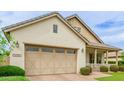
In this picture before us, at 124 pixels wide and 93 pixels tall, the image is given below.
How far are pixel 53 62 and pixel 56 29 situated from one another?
10.4ft

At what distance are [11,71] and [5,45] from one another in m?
1.95

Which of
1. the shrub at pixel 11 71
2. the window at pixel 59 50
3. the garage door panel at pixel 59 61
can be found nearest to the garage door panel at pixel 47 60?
the garage door panel at pixel 59 61

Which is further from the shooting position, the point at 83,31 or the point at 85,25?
the point at 83,31

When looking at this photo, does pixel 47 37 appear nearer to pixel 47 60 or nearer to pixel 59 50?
pixel 59 50

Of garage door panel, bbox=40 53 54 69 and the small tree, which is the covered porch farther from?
the small tree

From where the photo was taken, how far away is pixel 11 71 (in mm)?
14023

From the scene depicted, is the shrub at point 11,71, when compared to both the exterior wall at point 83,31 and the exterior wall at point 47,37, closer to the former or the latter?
the exterior wall at point 47,37

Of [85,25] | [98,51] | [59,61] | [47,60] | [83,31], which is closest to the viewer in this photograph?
[47,60]

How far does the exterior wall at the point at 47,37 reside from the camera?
1586 centimetres

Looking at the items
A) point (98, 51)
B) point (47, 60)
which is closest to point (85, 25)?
point (98, 51)

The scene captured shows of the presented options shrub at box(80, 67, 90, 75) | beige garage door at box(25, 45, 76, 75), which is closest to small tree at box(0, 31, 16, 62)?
beige garage door at box(25, 45, 76, 75)

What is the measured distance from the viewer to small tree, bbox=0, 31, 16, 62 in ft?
45.6
